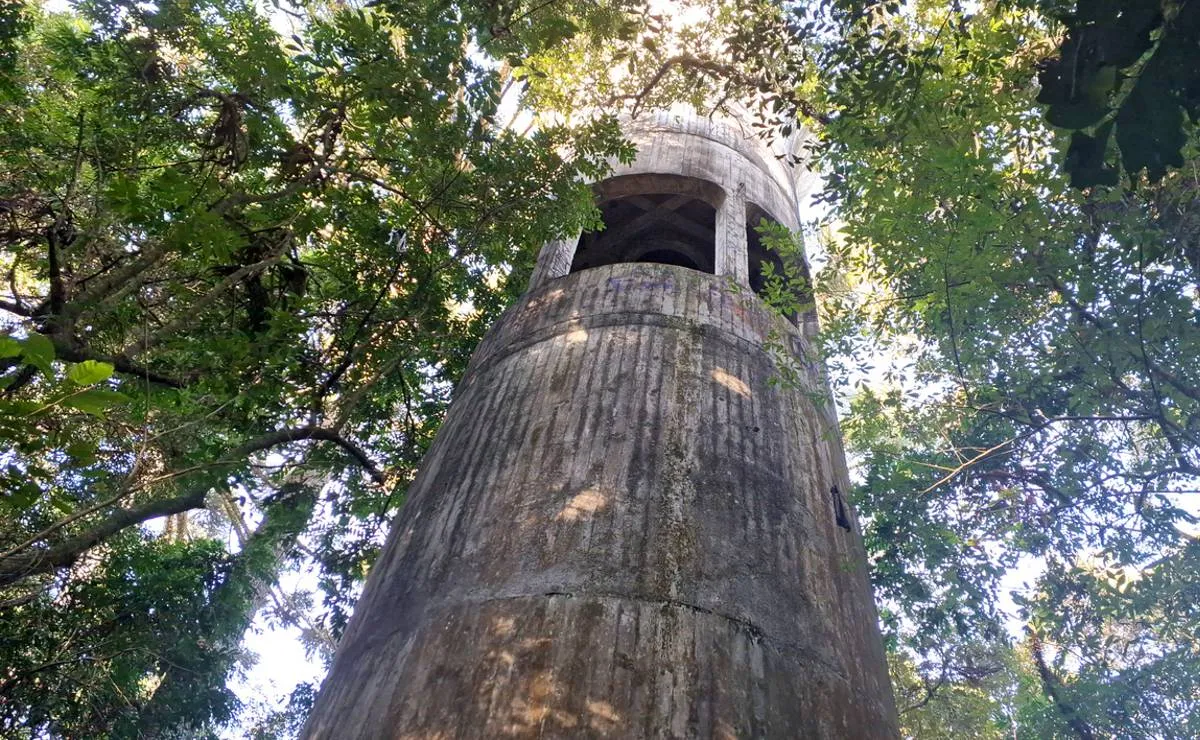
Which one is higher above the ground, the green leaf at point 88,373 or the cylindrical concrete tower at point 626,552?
the cylindrical concrete tower at point 626,552

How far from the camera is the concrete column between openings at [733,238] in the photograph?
28.6 feet

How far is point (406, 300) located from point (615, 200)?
4.21 m

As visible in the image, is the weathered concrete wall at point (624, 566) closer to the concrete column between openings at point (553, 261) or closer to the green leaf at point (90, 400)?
the concrete column between openings at point (553, 261)

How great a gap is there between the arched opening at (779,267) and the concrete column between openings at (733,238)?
0.20m

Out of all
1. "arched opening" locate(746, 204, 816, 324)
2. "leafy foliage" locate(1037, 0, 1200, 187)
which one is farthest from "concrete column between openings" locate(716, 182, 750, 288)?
"leafy foliage" locate(1037, 0, 1200, 187)

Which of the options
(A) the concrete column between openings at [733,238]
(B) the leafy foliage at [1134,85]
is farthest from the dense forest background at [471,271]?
(A) the concrete column between openings at [733,238]

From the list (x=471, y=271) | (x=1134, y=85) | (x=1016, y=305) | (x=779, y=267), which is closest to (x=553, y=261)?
(x=471, y=271)

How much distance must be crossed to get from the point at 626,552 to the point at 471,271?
621cm

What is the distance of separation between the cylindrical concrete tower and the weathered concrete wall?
0.6 inches

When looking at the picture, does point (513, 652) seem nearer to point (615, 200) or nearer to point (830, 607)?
point (830, 607)

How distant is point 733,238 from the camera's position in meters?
9.56

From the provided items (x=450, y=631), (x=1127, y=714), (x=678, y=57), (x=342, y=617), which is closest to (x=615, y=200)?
(x=678, y=57)

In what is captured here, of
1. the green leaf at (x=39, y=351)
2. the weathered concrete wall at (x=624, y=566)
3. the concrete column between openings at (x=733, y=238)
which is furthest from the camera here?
the concrete column between openings at (x=733, y=238)

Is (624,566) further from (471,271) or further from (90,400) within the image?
(471,271)
